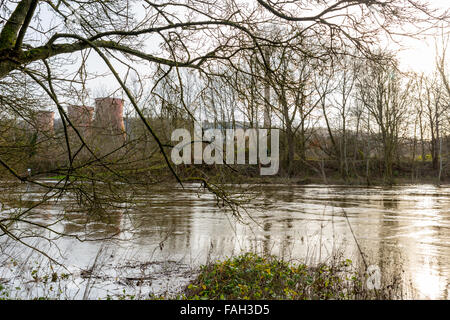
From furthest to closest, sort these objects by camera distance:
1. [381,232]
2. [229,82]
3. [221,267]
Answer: [381,232]
[221,267]
[229,82]

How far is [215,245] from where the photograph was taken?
10.2 metres

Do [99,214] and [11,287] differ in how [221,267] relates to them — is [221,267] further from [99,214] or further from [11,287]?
[11,287]

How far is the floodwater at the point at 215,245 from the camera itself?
6.72 m

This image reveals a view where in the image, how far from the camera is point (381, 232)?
40.6 ft

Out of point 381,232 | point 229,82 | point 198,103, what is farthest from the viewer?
point 381,232

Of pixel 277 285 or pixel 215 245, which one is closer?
pixel 277 285

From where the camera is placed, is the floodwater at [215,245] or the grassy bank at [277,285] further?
the floodwater at [215,245]

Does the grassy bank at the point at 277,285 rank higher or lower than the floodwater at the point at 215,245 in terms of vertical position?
higher

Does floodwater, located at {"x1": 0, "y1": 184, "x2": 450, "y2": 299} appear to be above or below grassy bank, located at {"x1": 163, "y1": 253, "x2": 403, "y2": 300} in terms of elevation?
below

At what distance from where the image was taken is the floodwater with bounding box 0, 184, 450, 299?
672 cm

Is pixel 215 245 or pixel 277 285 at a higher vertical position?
pixel 277 285
